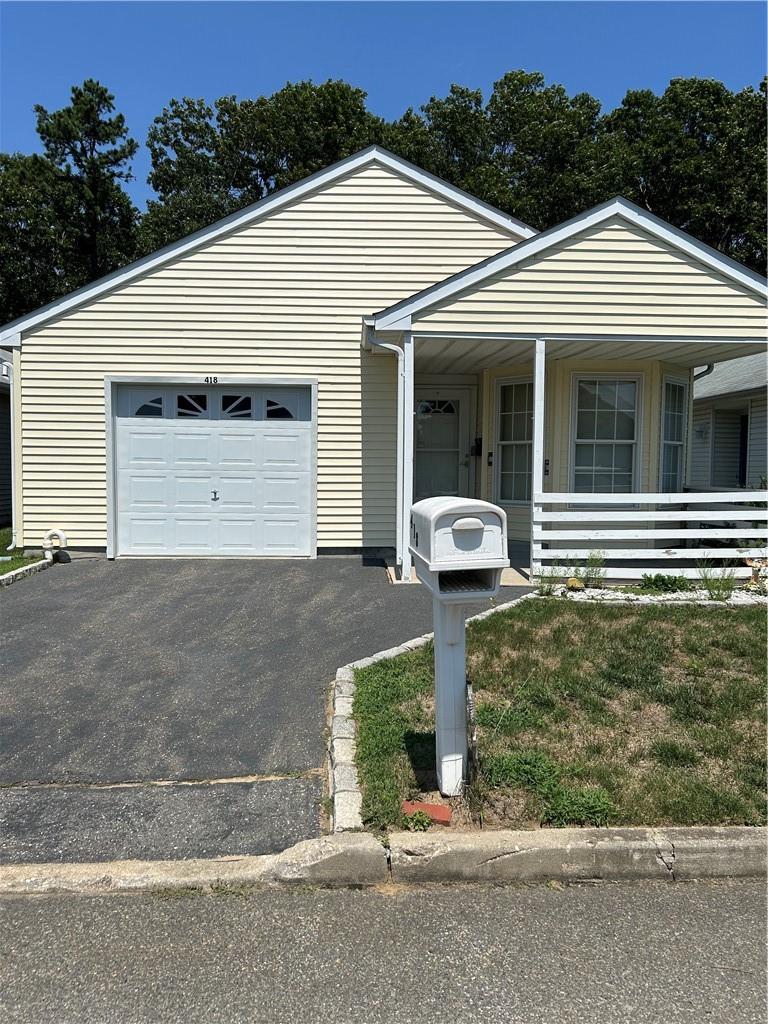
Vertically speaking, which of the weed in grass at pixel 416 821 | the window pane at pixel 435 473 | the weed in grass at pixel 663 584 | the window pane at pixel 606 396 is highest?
the window pane at pixel 606 396

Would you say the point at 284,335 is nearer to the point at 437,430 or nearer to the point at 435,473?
the point at 437,430

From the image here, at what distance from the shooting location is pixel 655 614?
6.43 m

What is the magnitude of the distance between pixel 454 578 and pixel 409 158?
1053 inches

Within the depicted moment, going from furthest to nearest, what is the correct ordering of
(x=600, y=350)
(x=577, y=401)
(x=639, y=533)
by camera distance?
(x=577, y=401)
(x=600, y=350)
(x=639, y=533)

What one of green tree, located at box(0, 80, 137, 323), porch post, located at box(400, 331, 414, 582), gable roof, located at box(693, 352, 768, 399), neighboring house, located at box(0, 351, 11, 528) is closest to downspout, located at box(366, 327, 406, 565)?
porch post, located at box(400, 331, 414, 582)

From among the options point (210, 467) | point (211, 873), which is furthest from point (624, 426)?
point (211, 873)

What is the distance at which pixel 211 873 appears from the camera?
2896 mm

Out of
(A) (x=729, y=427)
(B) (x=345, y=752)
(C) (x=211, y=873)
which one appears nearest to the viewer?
(C) (x=211, y=873)

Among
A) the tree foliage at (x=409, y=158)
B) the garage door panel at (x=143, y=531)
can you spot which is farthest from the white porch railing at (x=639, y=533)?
the tree foliage at (x=409, y=158)

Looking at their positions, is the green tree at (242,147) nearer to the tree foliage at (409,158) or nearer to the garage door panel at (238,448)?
the tree foliage at (409,158)

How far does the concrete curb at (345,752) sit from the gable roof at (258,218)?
6.92 meters

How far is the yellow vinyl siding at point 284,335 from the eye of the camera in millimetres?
9758

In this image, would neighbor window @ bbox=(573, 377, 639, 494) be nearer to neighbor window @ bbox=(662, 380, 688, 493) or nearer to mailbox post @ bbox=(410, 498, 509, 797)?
neighbor window @ bbox=(662, 380, 688, 493)

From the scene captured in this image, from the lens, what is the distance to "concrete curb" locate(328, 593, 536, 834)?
319cm
